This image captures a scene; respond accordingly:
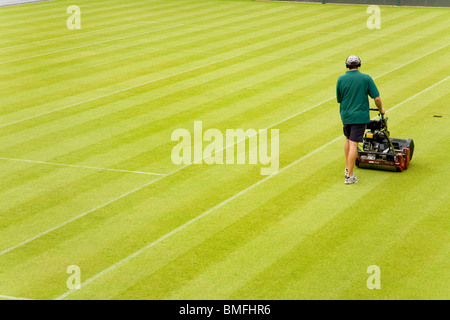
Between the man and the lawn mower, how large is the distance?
1.41 ft

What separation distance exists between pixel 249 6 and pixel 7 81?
18.4m

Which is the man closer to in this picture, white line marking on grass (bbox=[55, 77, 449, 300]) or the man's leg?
the man's leg

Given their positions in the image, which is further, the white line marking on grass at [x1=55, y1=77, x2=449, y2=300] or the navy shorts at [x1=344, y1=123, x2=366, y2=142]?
the navy shorts at [x1=344, y1=123, x2=366, y2=142]

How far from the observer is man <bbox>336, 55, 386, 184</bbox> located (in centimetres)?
1136

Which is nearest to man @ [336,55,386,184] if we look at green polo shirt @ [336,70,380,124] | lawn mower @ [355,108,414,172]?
green polo shirt @ [336,70,380,124]

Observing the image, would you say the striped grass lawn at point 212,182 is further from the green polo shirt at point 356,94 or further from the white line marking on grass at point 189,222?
the green polo shirt at point 356,94

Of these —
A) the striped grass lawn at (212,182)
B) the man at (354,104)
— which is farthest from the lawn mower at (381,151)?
the man at (354,104)

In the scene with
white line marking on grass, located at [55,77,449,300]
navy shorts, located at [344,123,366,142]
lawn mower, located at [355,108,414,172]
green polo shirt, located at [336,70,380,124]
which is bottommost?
white line marking on grass, located at [55,77,449,300]

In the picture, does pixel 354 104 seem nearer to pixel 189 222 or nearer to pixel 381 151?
pixel 381 151

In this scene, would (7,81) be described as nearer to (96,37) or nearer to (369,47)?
(96,37)

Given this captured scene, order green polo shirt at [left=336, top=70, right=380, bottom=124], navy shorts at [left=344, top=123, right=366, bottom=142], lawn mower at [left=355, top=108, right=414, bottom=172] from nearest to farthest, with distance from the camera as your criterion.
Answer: green polo shirt at [left=336, top=70, right=380, bottom=124], navy shorts at [left=344, top=123, right=366, bottom=142], lawn mower at [left=355, top=108, right=414, bottom=172]

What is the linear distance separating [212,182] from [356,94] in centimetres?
273

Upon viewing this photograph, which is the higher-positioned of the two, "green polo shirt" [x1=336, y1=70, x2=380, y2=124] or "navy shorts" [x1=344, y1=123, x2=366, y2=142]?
"green polo shirt" [x1=336, y1=70, x2=380, y2=124]

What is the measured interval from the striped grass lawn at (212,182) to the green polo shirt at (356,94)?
3.54 feet
